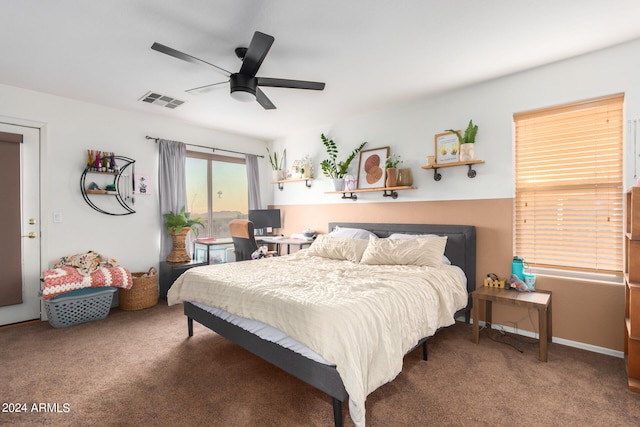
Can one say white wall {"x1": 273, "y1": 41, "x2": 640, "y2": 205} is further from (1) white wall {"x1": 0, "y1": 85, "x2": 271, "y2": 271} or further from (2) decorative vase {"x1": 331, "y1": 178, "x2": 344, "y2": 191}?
(1) white wall {"x1": 0, "y1": 85, "x2": 271, "y2": 271}

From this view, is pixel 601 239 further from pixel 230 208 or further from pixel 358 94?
pixel 230 208

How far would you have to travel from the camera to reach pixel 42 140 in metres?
3.60

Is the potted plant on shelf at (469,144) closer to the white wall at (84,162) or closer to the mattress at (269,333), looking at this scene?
the mattress at (269,333)

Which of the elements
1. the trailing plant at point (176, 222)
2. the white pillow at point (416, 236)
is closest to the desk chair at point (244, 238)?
the trailing plant at point (176, 222)

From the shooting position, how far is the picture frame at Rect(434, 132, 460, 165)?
135 inches

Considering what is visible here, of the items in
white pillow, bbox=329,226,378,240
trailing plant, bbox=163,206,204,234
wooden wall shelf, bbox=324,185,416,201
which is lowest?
white pillow, bbox=329,226,378,240

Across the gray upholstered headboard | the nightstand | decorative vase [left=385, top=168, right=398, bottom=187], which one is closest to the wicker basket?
the nightstand

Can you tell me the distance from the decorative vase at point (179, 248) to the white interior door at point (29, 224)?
4.66 feet

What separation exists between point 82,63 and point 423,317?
11.9 ft

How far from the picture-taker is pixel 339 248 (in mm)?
3559

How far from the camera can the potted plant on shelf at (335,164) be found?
4.40m

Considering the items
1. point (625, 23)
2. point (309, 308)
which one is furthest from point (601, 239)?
point (309, 308)

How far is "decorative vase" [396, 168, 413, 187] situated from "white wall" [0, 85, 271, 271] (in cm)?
325

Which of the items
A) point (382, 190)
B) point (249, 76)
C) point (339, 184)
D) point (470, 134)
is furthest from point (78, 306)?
point (470, 134)
